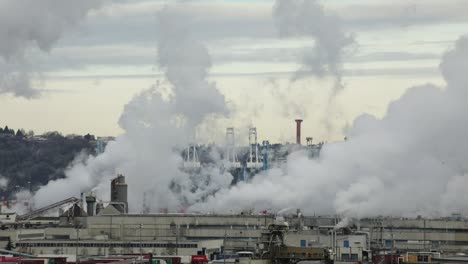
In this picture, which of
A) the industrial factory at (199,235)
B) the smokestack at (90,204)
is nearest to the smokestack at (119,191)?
the industrial factory at (199,235)

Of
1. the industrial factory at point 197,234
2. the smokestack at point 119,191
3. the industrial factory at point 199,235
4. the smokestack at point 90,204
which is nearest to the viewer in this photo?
the industrial factory at point 199,235

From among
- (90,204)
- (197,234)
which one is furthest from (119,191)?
(197,234)

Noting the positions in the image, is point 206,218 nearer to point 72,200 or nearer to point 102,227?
point 102,227

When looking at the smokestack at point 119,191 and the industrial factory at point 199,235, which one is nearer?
the industrial factory at point 199,235

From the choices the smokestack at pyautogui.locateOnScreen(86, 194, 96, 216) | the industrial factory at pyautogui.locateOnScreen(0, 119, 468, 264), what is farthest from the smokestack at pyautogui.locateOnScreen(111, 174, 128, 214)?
the smokestack at pyautogui.locateOnScreen(86, 194, 96, 216)

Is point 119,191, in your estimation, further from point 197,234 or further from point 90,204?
point 197,234

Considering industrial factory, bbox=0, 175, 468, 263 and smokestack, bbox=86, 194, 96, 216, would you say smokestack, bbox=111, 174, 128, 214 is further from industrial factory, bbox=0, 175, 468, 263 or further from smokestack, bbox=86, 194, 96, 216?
smokestack, bbox=86, 194, 96, 216

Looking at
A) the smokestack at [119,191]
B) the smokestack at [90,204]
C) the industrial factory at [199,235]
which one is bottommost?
the industrial factory at [199,235]

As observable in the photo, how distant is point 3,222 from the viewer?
433 ft

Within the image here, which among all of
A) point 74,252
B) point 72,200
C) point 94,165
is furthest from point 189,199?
point 74,252

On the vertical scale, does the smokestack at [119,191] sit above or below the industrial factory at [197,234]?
above

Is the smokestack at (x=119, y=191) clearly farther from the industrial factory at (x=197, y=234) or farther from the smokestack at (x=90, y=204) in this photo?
the smokestack at (x=90, y=204)

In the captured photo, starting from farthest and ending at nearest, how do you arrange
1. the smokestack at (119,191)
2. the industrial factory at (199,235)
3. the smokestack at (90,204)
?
the smokestack at (119,191) < the smokestack at (90,204) < the industrial factory at (199,235)

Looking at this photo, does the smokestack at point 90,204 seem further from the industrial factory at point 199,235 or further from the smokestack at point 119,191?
the smokestack at point 119,191
